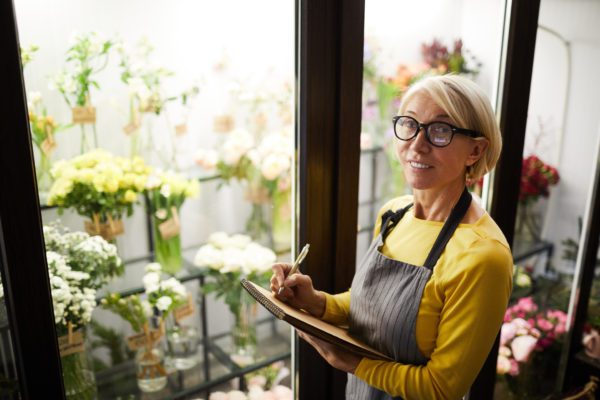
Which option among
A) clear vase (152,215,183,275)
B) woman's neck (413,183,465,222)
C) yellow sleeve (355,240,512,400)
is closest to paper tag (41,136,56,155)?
A: clear vase (152,215,183,275)

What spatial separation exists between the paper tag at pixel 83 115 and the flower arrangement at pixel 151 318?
0.51 meters

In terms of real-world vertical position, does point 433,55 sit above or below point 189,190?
above

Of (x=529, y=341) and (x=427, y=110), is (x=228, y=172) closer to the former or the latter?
(x=427, y=110)

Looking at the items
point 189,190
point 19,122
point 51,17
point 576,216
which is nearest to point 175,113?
point 189,190

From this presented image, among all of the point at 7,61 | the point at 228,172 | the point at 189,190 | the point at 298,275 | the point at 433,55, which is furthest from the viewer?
the point at 433,55

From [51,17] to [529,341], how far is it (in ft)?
7.38

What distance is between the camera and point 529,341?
8.07 ft

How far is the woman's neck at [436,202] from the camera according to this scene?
1.35 m

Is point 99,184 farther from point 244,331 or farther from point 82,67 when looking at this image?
point 244,331

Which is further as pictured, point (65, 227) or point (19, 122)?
point (65, 227)

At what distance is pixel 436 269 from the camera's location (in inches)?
50.3

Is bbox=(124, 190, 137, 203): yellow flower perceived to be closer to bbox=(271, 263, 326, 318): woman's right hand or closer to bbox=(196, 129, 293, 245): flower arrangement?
bbox=(196, 129, 293, 245): flower arrangement

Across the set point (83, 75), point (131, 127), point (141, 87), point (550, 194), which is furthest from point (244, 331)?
point (550, 194)

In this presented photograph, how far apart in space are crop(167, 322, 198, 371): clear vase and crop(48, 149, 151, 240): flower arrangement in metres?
0.43
